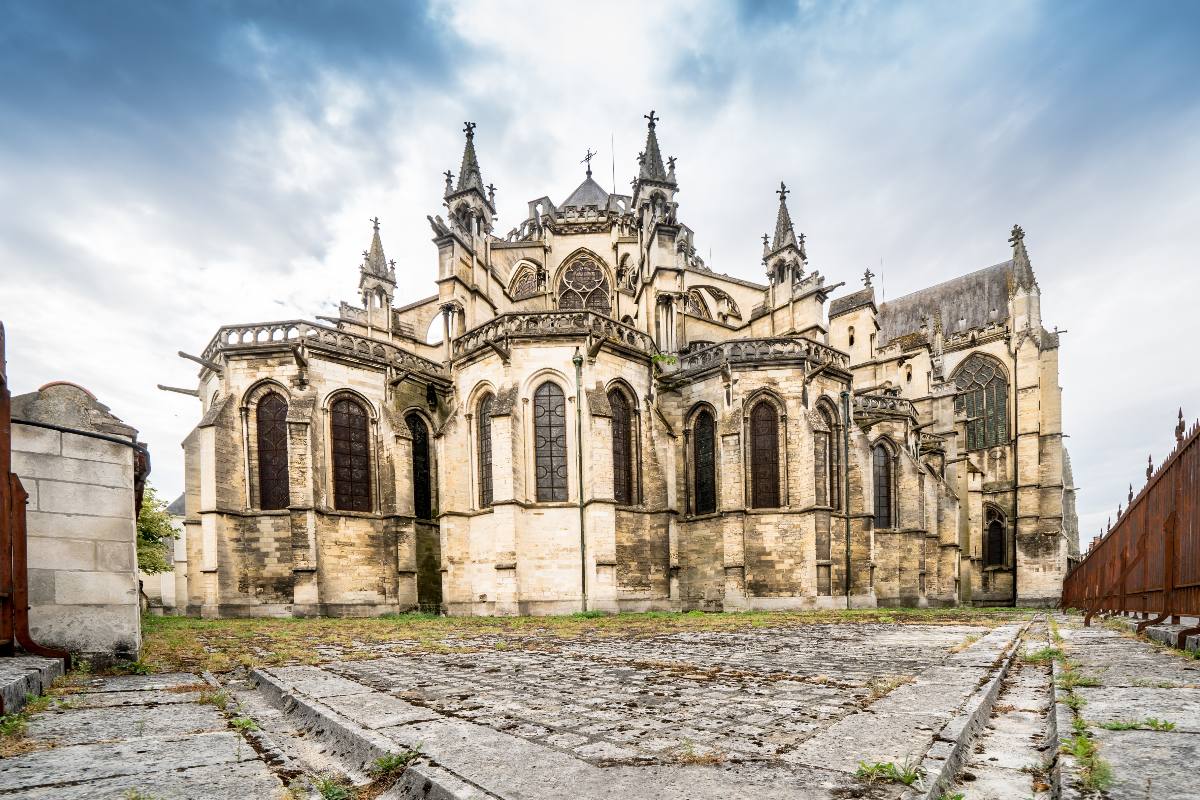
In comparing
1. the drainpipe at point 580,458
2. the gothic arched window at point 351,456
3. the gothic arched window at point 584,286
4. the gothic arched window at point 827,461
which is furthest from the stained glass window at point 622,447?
the gothic arched window at point 584,286

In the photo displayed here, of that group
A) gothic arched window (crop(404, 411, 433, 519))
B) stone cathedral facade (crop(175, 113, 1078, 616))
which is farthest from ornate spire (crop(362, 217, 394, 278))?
gothic arched window (crop(404, 411, 433, 519))

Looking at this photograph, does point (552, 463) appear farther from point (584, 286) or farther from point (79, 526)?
point (79, 526)

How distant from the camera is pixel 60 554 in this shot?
17.2ft

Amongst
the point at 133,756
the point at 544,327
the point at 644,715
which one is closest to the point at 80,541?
the point at 133,756

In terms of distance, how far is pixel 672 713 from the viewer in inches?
139

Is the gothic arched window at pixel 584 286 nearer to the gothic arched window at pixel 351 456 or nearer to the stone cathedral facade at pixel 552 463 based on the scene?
the stone cathedral facade at pixel 552 463

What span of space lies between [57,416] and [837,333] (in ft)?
92.7

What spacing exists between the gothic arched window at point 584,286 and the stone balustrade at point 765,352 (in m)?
7.30

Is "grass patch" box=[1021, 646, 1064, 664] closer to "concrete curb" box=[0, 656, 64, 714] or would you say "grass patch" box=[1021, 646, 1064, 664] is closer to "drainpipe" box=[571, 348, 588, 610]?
"concrete curb" box=[0, 656, 64, 714]

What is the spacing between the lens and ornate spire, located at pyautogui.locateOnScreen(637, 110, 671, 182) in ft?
79.3

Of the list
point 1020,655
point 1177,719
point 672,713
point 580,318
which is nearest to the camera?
point 1177,719

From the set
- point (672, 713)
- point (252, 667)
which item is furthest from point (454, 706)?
point (252, 667)

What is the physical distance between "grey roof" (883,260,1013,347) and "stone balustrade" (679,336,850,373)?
16.5 metres

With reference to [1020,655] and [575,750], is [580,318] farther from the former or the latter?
[575,750]
